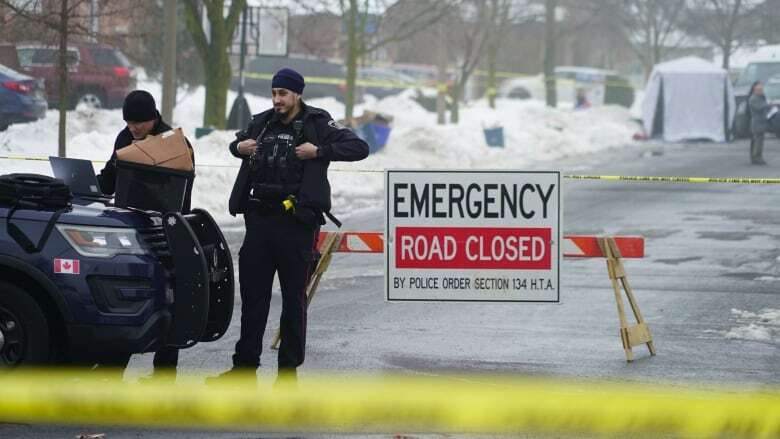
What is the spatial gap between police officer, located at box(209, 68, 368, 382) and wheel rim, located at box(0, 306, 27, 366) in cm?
118

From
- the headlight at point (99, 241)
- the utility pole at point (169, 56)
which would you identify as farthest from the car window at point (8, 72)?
the headlight at point (99, 241)

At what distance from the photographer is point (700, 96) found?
35188 mm

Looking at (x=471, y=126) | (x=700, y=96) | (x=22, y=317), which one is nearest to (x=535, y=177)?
(x=22, y=317)

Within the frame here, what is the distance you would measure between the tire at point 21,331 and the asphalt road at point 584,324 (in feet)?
1.22

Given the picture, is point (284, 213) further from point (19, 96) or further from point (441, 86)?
point (441, 86)

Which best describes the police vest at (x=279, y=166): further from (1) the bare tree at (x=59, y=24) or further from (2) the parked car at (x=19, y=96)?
(2) the parked car at (x=19, y=96)

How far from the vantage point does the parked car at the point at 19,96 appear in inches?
855

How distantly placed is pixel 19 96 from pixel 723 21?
80.6 ft

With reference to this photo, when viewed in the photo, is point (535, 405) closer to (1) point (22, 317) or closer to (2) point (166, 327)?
(2) point (166, 327)

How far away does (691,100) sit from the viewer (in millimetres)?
35406

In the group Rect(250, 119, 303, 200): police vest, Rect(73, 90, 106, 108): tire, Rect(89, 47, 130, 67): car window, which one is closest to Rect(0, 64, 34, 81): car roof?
Rect(89, 47, 130, 67): car window

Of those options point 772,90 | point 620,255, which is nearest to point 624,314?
point 620,255

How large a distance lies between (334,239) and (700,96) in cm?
2724

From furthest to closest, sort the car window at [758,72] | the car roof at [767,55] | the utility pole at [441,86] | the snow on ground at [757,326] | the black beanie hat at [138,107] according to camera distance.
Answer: the utility pole at [441,86] < the car roof at [767,55] < the car window at [758,72] < the snow on ground at [757,326] < the black beanie hat at [138,107]
